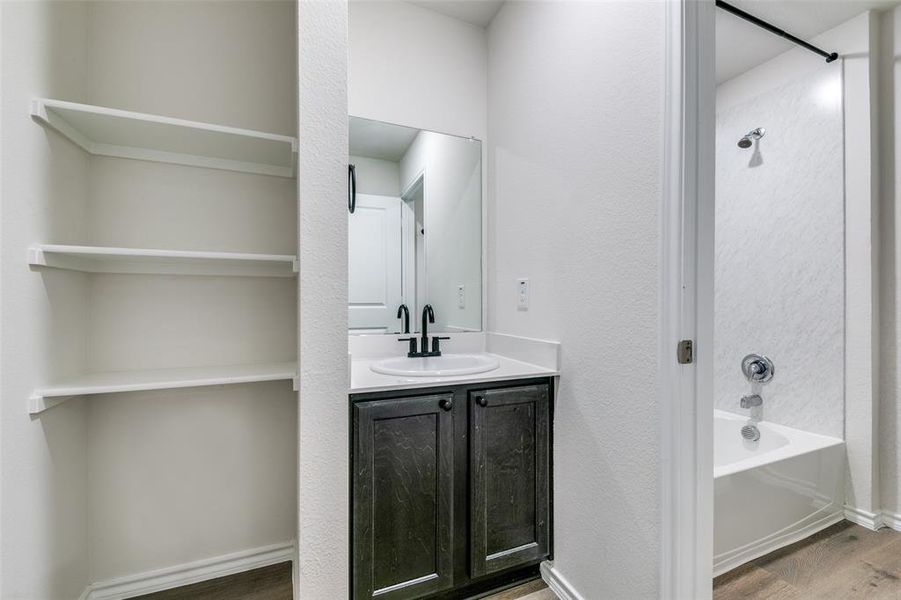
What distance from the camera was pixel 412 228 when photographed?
2.02 meters

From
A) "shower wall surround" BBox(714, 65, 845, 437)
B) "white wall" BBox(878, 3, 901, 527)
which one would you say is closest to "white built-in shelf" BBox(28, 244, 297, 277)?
"shower wall surround" BBox(714, 65, 845, 437)

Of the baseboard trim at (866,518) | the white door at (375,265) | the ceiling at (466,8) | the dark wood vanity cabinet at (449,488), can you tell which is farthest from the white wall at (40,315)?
the baseboard trim at (866,518)

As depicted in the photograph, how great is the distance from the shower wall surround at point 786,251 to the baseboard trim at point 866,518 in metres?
0.36

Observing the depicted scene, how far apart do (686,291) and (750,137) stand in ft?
6.54

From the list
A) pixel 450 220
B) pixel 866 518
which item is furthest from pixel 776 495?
pixel 450 220

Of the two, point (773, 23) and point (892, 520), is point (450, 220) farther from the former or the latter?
point (892, 520)

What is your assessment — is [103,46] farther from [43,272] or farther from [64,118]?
[43,272]

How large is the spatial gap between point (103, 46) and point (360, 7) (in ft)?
3.42

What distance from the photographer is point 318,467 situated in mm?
1245

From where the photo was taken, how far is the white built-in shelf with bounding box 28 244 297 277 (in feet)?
3.93

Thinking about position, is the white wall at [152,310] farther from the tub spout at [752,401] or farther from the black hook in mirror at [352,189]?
the tub spout at [752,401]

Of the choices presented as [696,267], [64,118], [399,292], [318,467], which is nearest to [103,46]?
[64,118]

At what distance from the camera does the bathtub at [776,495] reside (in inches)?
65.3

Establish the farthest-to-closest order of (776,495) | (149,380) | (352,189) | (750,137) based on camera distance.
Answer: (750,137)
(352,189)
(776,495)
(149,380)
